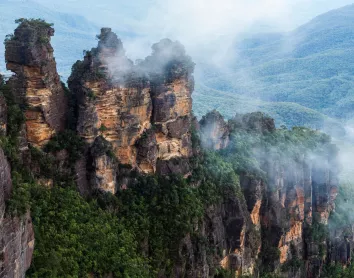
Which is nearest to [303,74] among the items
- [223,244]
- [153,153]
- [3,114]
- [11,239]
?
[223,244]

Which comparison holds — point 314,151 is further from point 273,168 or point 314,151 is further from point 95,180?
point 95,180

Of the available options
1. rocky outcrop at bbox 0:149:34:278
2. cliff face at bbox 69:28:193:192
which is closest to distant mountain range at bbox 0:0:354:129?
cliff face at bbox 69:28:193:192

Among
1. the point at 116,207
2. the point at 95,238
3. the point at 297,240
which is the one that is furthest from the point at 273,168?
the point at 95,238

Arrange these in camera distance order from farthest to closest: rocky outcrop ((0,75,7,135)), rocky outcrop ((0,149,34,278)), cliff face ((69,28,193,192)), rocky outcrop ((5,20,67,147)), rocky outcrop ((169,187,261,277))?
rocky outcrop ((169,187,261,277)) < cliff face ((69,28,193,192)) < rocky outcrop ((5,20,67,147)) < rocky outcrop ((0,75,7,135)) < rocky outcrop ((0,149,34,278))

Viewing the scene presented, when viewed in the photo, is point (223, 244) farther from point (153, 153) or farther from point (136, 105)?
point (136, 105)

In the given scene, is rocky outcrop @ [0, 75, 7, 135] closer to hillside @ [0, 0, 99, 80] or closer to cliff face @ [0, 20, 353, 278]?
cliff face @ [0, 20, 353, 278]
